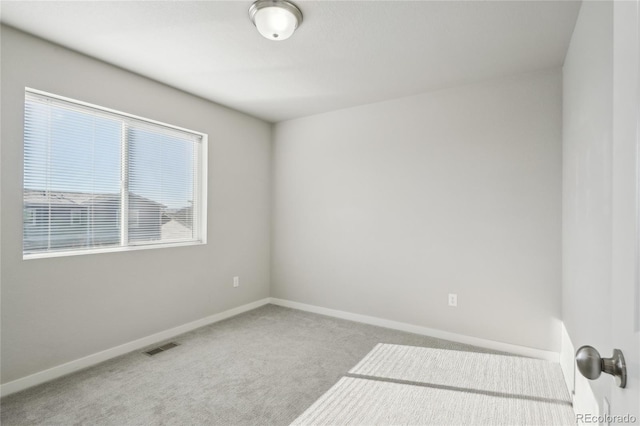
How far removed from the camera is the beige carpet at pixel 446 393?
6.55 feet

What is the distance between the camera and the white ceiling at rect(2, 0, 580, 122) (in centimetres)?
207

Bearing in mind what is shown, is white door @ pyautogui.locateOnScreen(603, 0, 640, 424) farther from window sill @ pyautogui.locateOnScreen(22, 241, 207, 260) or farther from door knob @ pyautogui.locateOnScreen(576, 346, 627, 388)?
window sill @ pyautogui.locateOnScreen(22, 241, 207, 260)

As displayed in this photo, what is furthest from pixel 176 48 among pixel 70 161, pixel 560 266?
pixel 560 266

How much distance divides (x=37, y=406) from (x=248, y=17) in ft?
9.58

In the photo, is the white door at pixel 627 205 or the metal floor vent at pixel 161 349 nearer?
the white door at pixel 627 205

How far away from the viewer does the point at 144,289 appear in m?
3.11

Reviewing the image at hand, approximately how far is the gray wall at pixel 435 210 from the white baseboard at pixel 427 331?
0.06 m

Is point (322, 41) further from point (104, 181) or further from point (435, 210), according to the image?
point (104, 181)

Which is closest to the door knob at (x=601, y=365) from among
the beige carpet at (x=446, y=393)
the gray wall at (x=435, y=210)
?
the beige carpet at (x=446, y=393)

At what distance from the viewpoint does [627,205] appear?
631 millimetres

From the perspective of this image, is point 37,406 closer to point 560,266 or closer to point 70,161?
point 70,161

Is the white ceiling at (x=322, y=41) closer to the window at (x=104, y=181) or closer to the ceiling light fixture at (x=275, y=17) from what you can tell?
the ceiling light fixture at (x=275, y=17)

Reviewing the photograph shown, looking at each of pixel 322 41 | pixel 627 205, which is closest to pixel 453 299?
pixel 322 41

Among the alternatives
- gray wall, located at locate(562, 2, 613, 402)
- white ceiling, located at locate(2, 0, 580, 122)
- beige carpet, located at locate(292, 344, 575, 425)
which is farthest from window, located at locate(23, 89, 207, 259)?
gray wall, located at locate(562, 2, 613, 402)
